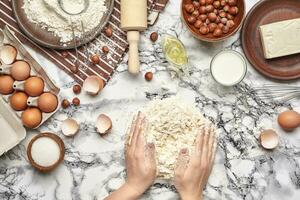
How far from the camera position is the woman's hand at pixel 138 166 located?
4.84 ft

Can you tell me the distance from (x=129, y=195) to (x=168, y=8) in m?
0.51

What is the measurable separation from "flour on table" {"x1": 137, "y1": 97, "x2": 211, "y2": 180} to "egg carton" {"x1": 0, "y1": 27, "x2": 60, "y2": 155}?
26 cm

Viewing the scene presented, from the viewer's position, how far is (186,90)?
1.54 meters

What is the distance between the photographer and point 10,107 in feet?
4.84

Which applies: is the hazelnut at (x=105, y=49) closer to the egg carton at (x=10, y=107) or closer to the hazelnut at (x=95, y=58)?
the hazelnut at (x=95, y=58)

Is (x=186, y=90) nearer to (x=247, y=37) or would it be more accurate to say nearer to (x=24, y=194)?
(x=247, y=37)

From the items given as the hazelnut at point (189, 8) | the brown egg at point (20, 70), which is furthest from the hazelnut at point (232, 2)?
the brown egg at point (20, 70)

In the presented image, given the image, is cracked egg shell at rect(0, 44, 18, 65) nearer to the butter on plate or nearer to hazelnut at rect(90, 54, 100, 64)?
hazelnut at rect(90, 54, 100, 64)

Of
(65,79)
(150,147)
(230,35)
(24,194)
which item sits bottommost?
(24,194)

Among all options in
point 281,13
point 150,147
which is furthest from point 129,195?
point 281,13

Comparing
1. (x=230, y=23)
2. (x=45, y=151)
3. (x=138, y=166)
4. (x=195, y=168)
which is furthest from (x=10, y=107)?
(x=230, y=23)

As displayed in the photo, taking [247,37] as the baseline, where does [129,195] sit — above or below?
below

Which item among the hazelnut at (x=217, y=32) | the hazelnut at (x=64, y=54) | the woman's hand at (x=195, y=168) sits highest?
the hazelnut at (x=217, y=32)

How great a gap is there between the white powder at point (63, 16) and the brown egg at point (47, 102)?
154 mm
